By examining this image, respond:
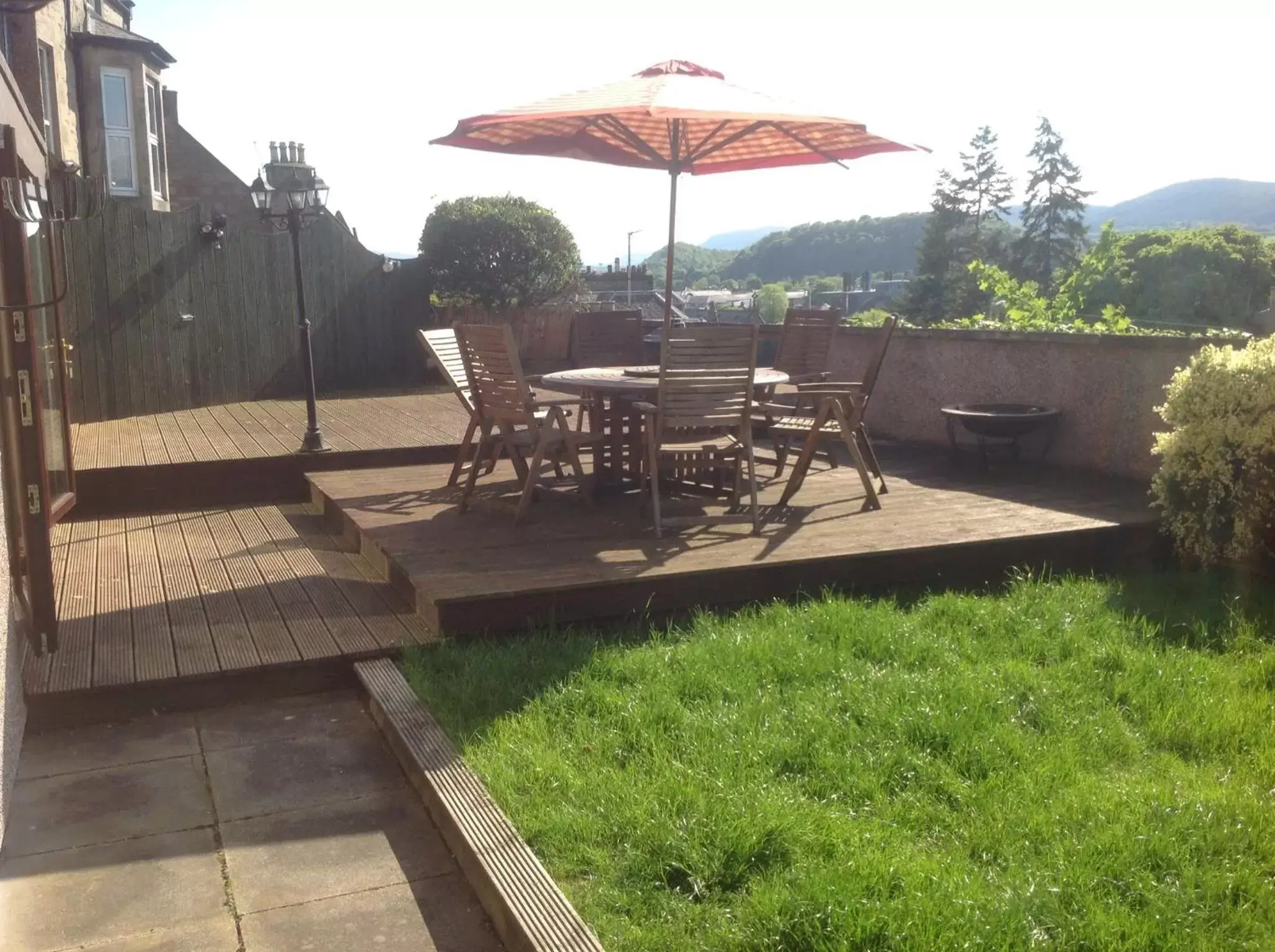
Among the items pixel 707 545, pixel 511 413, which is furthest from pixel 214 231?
pixel 707 545

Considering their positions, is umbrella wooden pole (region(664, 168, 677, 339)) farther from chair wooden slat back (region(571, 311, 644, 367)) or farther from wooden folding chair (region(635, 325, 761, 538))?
chair wooden slat back (region(571, 311, 644, 367))

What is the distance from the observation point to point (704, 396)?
15.4ft

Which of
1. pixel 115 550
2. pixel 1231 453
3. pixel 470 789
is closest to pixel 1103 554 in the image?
Result: pixel 1231 453

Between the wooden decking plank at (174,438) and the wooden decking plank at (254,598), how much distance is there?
3.00ft

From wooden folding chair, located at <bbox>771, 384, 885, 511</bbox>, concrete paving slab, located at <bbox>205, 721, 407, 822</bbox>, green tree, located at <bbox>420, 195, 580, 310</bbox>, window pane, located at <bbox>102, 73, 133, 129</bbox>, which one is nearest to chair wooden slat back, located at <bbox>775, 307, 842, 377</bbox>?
wooden folding chair, located at <bbox>771, 384, 885, 511</bbox>

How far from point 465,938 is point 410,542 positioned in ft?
8.04

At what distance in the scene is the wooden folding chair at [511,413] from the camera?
4.78 meters

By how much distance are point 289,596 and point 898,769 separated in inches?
102

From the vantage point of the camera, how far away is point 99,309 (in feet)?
30.3

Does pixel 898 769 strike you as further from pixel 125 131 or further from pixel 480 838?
pixel 125 131

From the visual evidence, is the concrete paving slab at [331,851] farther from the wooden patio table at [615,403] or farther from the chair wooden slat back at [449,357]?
the chair wooden slat back at [449,357]

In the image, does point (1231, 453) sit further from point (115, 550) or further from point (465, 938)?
point (115, 550)

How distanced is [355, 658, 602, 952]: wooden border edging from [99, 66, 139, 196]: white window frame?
46.7 ft

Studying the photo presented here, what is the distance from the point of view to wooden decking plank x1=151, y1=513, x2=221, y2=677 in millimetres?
3631
